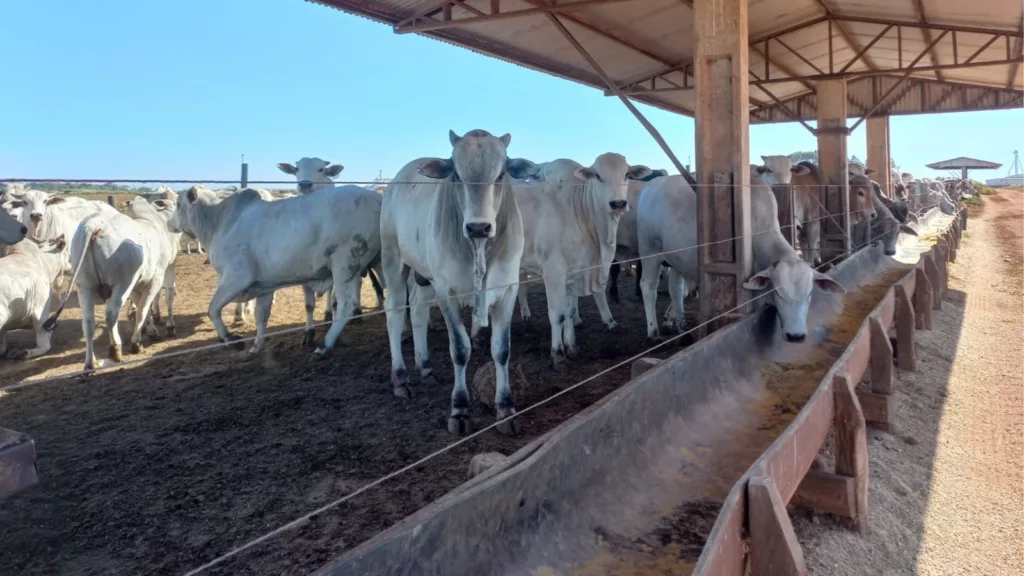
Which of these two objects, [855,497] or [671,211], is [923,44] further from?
[855,497]

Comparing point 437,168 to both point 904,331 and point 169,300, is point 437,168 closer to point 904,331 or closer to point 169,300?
point 904,331

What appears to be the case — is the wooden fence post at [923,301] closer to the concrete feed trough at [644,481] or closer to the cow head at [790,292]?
the cow head at [790,292]

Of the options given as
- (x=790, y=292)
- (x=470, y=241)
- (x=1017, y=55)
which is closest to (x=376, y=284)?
(x=470, y=241)

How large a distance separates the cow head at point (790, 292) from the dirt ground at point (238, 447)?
4.96 feet

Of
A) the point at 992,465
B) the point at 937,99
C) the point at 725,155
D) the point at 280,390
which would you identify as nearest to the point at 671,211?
the point at 725,155

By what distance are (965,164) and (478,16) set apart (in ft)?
185

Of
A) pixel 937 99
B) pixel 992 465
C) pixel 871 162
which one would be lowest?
pixel 992 465

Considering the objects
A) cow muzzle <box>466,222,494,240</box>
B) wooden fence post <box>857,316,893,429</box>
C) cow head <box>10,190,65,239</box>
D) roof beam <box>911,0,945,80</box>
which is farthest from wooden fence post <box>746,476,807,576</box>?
cow head <box>10,190,65,239</box>

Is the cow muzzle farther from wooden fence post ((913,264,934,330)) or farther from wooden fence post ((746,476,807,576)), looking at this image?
wooden fence post ((913,264,934,330))

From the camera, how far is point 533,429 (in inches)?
194

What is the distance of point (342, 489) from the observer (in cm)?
401

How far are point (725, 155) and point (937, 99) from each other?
13.7 meters

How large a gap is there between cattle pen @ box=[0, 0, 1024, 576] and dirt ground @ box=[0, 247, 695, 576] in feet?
0.08

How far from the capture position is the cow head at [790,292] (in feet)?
18.0
